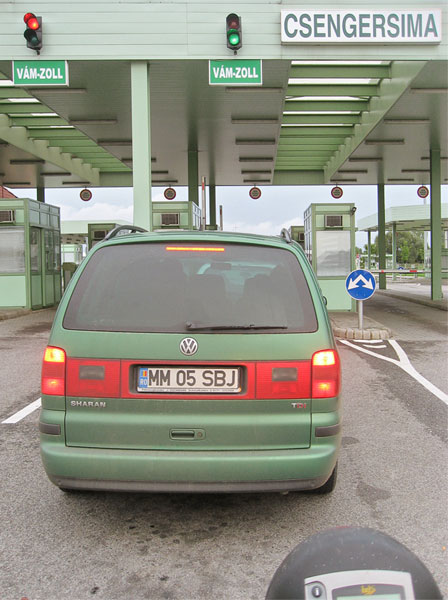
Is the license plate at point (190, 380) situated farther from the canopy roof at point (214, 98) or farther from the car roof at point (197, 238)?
the canopy roof at point (214, 98)

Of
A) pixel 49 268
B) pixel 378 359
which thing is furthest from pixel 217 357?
pixel 49 268

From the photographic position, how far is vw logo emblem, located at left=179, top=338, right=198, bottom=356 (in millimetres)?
2908

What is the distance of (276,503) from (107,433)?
126 cm

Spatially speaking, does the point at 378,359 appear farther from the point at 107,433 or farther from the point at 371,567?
the point at 371,567

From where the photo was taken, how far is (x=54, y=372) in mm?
3016

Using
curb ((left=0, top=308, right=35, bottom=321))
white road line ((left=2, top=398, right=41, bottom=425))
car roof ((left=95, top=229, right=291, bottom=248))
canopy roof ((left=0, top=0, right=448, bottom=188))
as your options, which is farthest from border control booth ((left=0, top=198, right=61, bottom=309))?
car roof ((left=95, top=229, right=291, bottom=248))

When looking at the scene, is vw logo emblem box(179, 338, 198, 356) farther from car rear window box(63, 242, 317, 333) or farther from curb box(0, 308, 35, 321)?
curb box(0, 308, 35, 321)

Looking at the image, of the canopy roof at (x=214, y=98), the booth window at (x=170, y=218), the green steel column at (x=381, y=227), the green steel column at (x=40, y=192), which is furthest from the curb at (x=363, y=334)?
the green steel column at (x=40, y=192)

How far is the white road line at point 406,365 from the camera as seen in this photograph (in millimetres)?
6645

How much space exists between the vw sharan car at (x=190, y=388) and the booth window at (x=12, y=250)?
46.4 ft

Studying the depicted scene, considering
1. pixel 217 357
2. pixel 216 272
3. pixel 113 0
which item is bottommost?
pixel 217 357

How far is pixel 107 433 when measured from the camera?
2910 millimetres

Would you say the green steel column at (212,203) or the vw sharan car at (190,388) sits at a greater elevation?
the green steel column at (212,203)

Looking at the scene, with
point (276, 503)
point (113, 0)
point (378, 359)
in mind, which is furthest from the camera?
point (113, 0)
